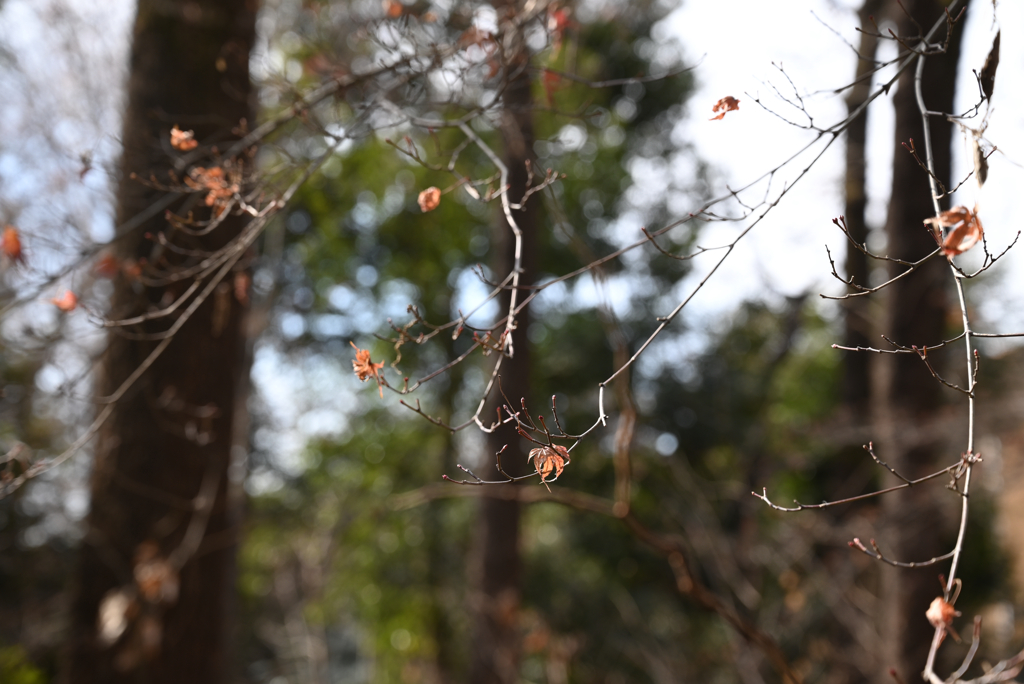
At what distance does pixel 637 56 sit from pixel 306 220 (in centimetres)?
540

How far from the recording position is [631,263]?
10297mm

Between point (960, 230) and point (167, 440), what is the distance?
345 centimetres

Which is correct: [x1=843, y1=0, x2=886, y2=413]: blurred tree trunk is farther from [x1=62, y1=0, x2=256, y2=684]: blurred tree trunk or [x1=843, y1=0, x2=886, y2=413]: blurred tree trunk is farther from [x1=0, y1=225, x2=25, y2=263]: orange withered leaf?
[x1=0, y1=225, x2=25, y2=263]: orange withered leaf

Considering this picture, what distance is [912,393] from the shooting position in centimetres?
443

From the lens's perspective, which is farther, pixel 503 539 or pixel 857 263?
pixel 857 263

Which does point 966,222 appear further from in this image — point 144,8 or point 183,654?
point 144,8

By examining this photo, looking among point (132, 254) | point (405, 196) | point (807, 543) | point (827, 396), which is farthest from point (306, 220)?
point (827, 396)

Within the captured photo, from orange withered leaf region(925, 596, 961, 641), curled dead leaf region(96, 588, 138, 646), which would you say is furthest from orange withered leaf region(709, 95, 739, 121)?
curled dead leaf region(96, 588, 138, 646)

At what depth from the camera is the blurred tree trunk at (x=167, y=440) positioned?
3.37m

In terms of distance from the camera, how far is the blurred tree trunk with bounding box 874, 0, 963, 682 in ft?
12.8

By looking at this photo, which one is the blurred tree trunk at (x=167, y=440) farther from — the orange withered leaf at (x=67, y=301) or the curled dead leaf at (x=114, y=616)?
the orange withered leaf at (x=67, y=301)

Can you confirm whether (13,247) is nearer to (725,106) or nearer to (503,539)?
(725,106)

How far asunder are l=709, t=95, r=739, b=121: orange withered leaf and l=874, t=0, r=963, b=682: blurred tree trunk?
8.76ft

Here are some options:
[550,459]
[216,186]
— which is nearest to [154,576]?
[216,186]
